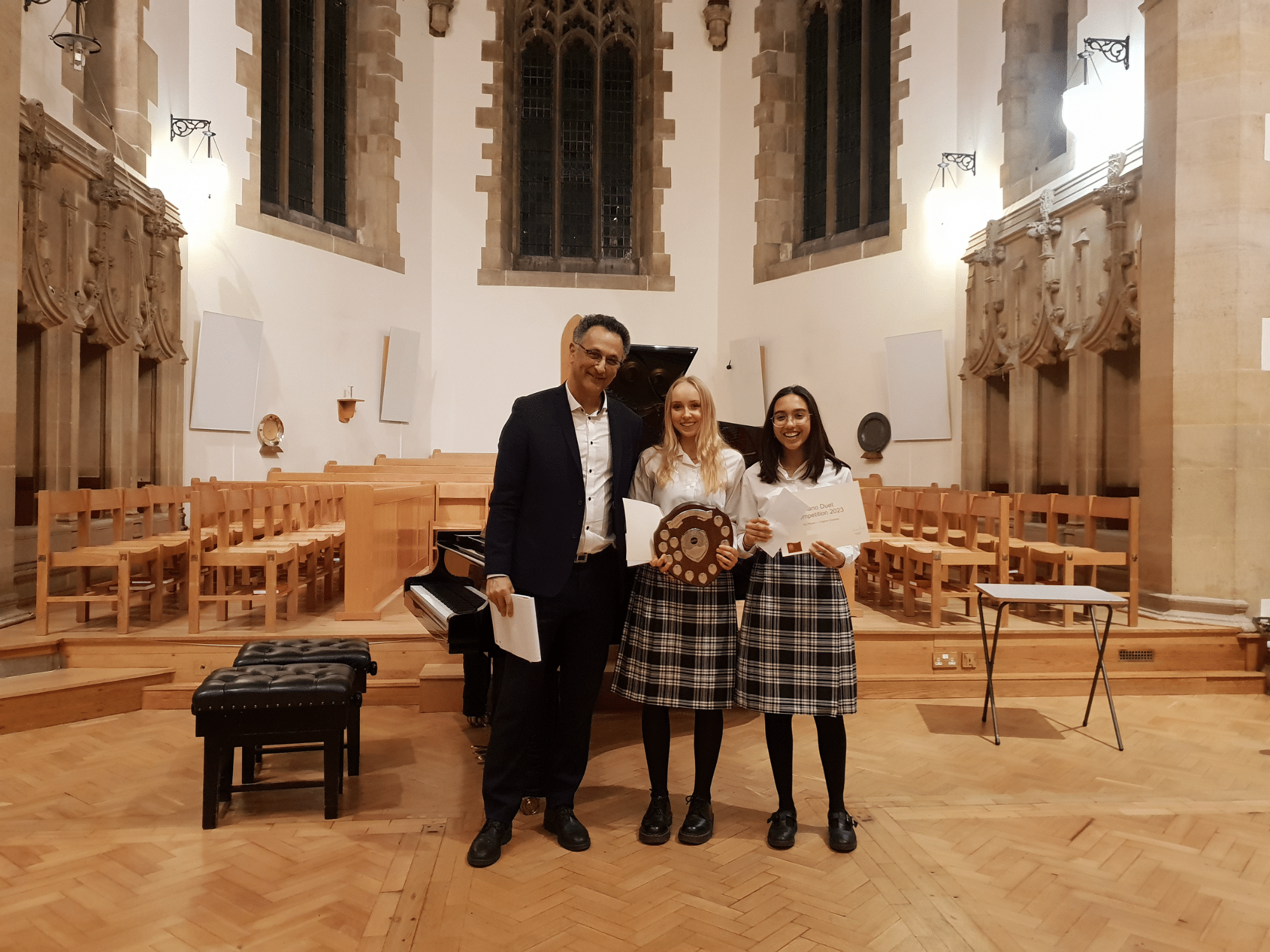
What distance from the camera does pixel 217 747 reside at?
109 inches

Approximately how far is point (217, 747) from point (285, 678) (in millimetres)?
283

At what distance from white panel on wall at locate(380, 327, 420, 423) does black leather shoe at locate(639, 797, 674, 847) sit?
8320mm

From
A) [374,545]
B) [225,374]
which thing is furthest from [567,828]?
[225,374]

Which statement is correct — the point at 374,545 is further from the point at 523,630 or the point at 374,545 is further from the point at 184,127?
the point at 184,127

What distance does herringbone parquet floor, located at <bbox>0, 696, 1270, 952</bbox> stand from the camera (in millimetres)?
2186

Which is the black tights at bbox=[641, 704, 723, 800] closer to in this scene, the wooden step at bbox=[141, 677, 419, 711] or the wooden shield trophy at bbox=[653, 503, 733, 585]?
the wooden shield trophy at bbox=[653, 503, 733, 585]

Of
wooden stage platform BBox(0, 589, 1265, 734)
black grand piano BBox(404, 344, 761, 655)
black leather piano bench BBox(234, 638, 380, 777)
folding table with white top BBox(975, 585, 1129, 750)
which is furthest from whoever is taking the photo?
wooden stage platform BBox(0, 589, 1265, 734)

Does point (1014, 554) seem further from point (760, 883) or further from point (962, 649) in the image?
point (760, 883)

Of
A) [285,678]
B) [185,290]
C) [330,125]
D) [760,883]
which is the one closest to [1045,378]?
[760,883]

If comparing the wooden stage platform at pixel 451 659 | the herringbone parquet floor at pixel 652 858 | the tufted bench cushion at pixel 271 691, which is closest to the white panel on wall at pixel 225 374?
the wooden stage platform at pixel 451 659

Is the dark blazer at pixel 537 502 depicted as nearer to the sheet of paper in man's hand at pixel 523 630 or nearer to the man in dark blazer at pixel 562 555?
the man in dark blazer at pixel 562 555

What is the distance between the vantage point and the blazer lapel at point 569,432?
2.58 m

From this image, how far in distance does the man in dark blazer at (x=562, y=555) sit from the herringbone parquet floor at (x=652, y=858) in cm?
23

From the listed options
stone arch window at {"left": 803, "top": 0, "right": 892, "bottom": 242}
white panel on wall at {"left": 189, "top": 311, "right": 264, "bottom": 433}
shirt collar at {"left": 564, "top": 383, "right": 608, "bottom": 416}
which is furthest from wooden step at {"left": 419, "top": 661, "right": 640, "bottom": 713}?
stone arch window at {"left": 803, "top": 0, "right": 892, "bottom": 242}
